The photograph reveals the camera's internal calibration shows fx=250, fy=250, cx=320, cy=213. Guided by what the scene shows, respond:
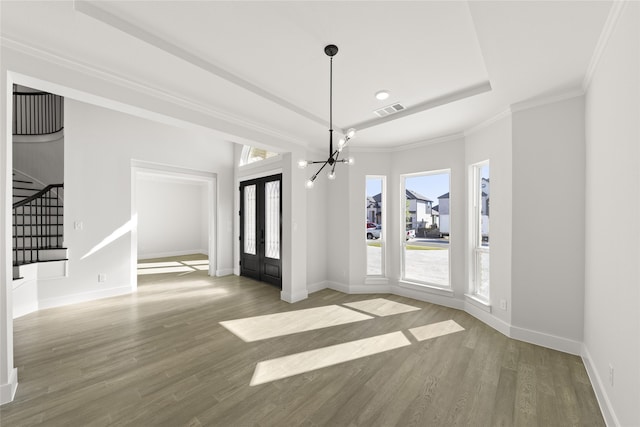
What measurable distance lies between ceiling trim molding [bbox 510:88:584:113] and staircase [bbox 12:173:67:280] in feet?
22.5

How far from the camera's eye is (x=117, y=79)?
245 centimetres

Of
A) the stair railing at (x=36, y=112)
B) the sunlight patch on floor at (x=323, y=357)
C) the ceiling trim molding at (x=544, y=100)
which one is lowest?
the sunlight patch on floor at (x=323, y=357)

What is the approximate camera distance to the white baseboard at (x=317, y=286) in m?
4.92

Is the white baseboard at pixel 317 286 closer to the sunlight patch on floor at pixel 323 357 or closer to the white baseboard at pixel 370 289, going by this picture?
the white baseboard at pixel 370 289

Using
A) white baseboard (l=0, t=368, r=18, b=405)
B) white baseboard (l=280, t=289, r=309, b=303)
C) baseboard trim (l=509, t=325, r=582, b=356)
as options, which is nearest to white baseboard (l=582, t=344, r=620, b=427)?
baseboard trim (l=509, t=325, r=582, b=356)

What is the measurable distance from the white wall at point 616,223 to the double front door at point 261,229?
4527mm

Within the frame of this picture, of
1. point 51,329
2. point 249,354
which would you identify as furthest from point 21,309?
point 249,354

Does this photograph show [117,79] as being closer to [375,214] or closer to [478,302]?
[375,214]

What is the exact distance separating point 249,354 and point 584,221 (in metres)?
3.85

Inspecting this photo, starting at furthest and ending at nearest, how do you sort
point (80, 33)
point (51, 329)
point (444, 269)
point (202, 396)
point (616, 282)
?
1. point (444, 269)
2. point (51, 329)
3. point (202, 396)
4. point (80, 33)
5. point (616, 282)

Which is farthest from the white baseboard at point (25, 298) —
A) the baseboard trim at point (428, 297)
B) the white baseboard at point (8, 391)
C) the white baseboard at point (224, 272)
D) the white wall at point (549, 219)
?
the white wall at point (549, 219)

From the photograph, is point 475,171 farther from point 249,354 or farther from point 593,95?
point 249,354

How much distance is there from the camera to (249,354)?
107 inches

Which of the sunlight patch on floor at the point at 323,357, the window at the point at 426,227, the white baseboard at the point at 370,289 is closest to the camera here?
the sunlight patch on floor at the point at 323,357
